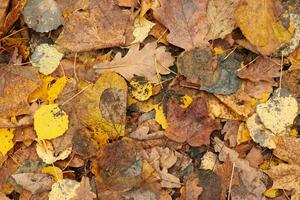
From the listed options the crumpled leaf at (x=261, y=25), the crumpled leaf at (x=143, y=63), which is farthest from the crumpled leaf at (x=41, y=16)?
the crumpled leaf at (x=261, y=25)

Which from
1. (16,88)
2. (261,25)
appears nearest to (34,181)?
(16,88)

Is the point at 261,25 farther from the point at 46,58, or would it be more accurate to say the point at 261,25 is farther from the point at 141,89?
the point at 46,58

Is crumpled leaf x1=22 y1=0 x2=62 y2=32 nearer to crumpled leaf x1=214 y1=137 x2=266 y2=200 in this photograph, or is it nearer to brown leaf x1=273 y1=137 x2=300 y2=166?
crumpled leaf x1=214 y1=137 x2=266 y2=200

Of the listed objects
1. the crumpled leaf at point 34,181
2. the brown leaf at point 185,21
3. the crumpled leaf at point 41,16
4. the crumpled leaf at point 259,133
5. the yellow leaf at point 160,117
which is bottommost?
the crumpled leaf at point 34,181

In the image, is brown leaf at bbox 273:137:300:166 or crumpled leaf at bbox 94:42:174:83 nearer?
brown leaf at bbox 273:137:300:166

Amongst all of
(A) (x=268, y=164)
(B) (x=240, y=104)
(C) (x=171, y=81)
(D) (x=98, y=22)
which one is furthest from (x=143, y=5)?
(A) (x=268, y=164)

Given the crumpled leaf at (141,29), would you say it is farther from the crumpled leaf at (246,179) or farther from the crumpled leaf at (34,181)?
the crumpled leaf at (34,181)

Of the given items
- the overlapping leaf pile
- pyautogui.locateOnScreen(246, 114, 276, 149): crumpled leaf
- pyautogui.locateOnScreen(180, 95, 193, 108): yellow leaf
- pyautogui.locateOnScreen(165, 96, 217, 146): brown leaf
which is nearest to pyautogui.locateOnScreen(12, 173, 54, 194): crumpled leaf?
the overlapping leaf pile
